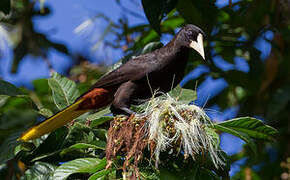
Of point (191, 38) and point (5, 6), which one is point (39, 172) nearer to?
point (5, 6)

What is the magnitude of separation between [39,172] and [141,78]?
Answer: 882mm

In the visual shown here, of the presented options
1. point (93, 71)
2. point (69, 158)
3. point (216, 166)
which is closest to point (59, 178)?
point (69, 158)

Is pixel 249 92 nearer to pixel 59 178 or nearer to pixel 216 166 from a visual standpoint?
pixel 216 166

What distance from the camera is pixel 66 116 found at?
9.21 feet

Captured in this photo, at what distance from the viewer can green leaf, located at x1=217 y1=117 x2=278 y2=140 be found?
93.0 inches

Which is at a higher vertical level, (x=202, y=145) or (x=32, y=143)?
(x=32, y=143)

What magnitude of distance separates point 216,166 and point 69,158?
0.92 metres

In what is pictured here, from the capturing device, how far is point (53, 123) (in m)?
2.75

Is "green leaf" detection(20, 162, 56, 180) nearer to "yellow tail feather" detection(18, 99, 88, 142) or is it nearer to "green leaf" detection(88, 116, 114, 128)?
"yellow tail feather" detection(18, 99, 88, 142)

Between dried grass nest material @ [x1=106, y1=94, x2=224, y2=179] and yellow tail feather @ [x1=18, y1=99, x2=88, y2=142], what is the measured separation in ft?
1.91

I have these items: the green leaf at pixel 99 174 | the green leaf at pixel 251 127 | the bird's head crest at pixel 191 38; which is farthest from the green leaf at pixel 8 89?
the green leaf at pixel 251 127

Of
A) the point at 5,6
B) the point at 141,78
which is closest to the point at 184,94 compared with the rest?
the point at 141,78

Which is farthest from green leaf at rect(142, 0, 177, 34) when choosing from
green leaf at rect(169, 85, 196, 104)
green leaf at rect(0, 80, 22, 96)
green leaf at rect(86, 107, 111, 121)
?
green leaf at rect(0, 80, 22, 96)

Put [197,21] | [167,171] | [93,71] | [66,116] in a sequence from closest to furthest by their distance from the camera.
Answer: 1. [167,171]
2. [66,116]
3. [197,21]
4. [93,71]
